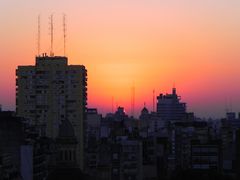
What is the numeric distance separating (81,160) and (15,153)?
111 ft

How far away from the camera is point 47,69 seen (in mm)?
123688

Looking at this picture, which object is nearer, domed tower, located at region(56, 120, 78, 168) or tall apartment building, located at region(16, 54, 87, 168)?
domed tower, located at region(56, 120, 78, 168)

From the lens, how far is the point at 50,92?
400 ft

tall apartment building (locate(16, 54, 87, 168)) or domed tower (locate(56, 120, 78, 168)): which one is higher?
tall apartment building (locate(16, 54, 87, 168))

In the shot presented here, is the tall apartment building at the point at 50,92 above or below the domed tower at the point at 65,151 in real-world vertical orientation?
above

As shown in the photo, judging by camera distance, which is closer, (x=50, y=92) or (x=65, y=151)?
(x=65, y=151)

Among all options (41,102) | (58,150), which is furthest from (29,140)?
(41,102)

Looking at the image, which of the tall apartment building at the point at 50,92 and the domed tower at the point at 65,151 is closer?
the domed tower at the point at 65,151

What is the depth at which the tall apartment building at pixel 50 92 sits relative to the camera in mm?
119750

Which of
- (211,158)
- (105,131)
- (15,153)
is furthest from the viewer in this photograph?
(105,131)

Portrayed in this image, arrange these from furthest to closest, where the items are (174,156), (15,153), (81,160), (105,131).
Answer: (105,131) → (174,156) → (81,160) → (15,153)

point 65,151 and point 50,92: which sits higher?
point 50,92

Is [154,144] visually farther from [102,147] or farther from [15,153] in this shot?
[15,153]

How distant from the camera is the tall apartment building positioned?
119750mm
